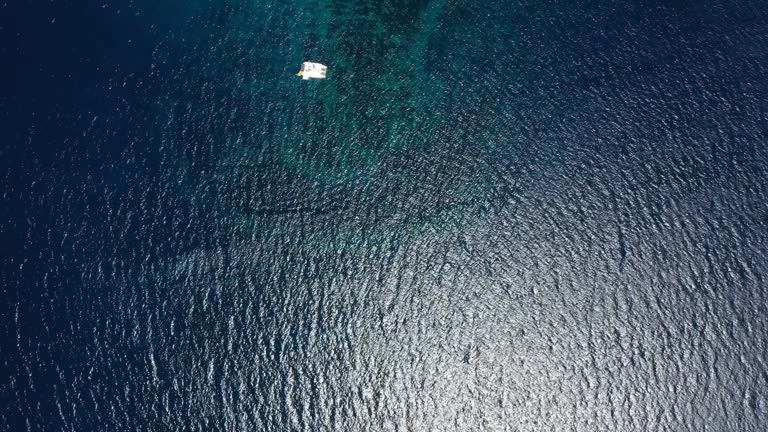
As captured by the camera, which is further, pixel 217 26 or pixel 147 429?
pixel 217 26

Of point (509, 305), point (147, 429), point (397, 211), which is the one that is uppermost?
point (397, 211)

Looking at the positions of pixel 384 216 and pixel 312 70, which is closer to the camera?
pixel 384 216

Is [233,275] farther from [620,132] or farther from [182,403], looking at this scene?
[620,132]

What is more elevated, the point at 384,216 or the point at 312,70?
the point at 312,70

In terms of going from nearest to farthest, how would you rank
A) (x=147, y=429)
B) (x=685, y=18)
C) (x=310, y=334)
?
1. (x=147, y=429)
2. (x=310, y=334)
3. (x=685, y=18)

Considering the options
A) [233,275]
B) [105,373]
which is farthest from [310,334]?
[105,373]
